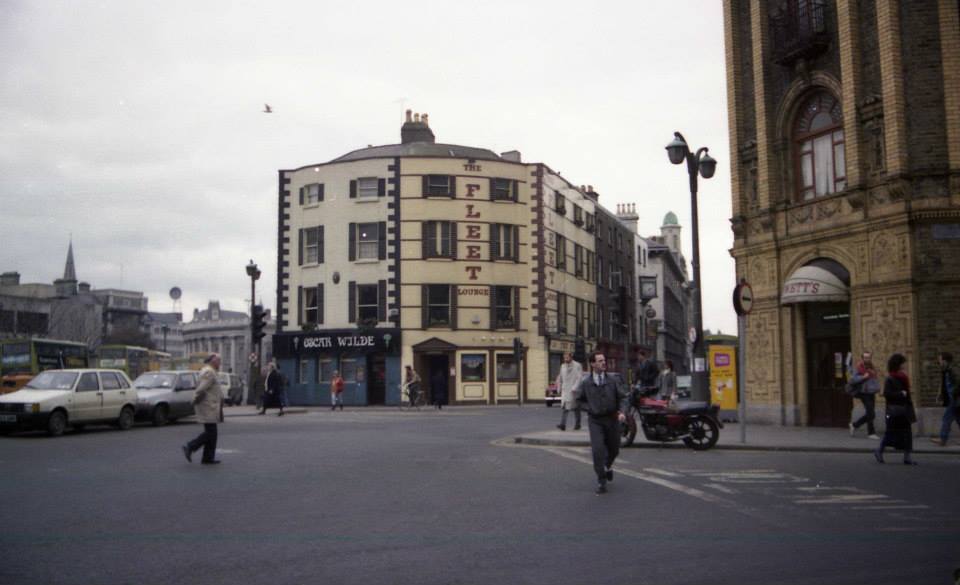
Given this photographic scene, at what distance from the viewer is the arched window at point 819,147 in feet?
73.9

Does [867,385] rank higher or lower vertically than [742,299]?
lower

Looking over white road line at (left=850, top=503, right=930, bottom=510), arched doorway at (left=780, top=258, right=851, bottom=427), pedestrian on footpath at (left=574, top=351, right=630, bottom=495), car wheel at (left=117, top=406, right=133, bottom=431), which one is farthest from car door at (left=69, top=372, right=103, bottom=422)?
white road line at (left=850, top=503, right=930, bottom=510)

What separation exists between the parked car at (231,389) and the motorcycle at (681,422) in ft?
140

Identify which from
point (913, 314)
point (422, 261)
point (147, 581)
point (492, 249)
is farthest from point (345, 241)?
point (147, 581)

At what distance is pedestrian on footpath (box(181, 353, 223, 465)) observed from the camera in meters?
14.6

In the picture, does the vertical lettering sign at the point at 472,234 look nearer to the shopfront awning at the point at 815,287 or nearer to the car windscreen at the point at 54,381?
the shopfront awning at the point at 815,287

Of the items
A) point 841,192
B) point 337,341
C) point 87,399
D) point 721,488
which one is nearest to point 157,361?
point 337,341

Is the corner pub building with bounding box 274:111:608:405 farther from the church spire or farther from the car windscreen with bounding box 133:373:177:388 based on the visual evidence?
the church spire

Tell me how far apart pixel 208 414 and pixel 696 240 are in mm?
10422

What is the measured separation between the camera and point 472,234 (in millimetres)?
48625

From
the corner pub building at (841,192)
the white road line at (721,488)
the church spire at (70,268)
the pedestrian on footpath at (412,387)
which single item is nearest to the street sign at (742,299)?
the corner pub building at (841,192)

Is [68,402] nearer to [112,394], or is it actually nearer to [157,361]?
[112,394]

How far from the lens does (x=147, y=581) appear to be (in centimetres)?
644

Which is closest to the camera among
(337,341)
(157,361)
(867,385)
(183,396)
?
(867,385)
